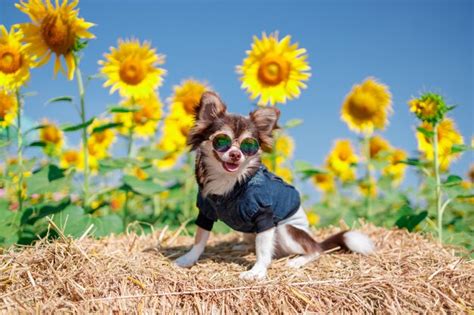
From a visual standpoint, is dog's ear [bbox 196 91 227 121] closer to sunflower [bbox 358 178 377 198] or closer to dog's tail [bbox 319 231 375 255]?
dog's tail [bbox 319 231 375 255]

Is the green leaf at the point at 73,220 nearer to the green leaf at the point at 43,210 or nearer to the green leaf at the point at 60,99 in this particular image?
the green leaf at the point at 43,210

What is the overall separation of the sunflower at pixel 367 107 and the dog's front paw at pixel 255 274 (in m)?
3.49

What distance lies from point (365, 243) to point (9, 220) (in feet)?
10.5

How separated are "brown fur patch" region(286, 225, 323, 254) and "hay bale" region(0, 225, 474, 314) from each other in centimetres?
26

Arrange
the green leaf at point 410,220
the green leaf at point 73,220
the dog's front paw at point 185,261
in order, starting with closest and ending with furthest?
1. the dog's front paw at point 185,261
2. the green leaf at point 73,220
3. the green leaf at point 410,220

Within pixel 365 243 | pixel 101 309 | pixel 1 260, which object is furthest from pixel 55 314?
pixel 365 243

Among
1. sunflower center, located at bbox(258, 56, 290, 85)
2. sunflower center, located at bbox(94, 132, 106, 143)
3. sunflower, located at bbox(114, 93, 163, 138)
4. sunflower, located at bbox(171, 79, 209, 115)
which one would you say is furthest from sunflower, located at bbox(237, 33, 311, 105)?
sunflower center, located at bbox(94, 132, 106, 143)

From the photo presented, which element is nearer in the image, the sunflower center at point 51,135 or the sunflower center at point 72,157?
the sunflower center at point 51,135

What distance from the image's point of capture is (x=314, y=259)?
Result: 4.03 metres

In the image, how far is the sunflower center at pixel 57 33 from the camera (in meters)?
4.59

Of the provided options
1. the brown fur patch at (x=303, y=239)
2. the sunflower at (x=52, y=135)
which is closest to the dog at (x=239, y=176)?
the brown fur patch at (x=303, y=239)

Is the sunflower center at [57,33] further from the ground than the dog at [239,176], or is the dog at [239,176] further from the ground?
the sunflower center at [57,33]

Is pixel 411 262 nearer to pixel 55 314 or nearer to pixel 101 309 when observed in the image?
pixel 101 309

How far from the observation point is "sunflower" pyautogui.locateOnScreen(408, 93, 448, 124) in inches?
193
